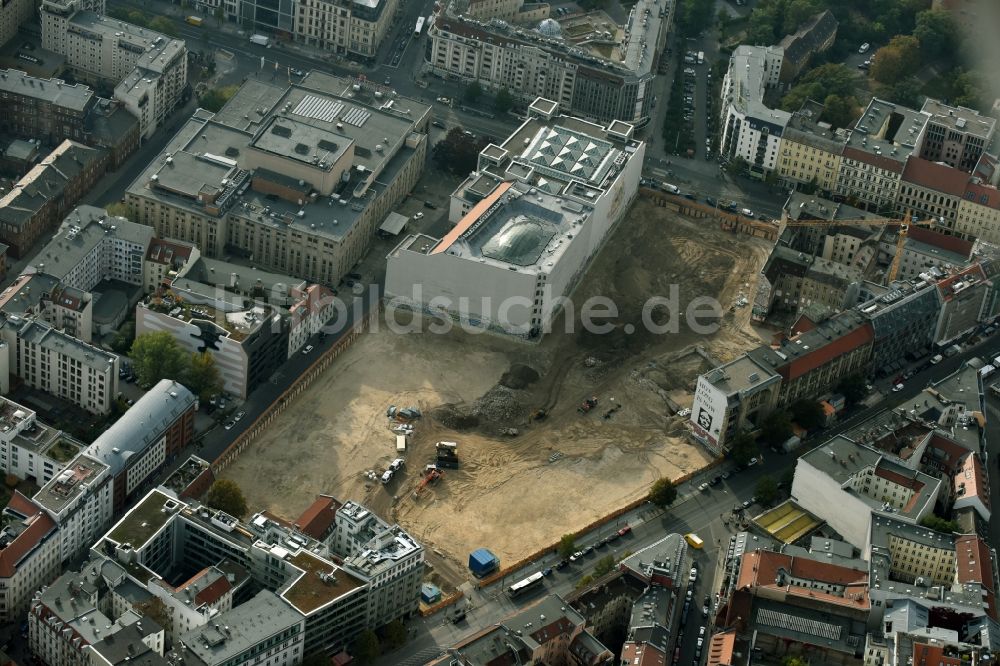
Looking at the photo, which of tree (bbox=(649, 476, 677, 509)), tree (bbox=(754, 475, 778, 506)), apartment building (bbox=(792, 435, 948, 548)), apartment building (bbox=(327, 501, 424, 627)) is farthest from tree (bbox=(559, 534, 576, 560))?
apartment building (bbox=(792, 435, 948, 548))

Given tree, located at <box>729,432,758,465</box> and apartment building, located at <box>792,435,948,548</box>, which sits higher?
apartment building, located at <box>792,435,948,548</box>

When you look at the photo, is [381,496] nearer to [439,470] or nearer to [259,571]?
[439,470]

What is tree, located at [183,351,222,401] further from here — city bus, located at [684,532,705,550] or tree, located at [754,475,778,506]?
tree, located at [754,475,778,506]

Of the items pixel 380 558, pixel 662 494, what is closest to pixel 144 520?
pixel 380 558

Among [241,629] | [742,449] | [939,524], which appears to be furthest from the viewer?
[742,449]

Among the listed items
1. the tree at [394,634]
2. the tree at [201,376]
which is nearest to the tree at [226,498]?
the tree at [201,376]

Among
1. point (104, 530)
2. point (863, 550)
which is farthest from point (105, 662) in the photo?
point (863, 550)

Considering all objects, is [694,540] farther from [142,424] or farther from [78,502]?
[78,502]
